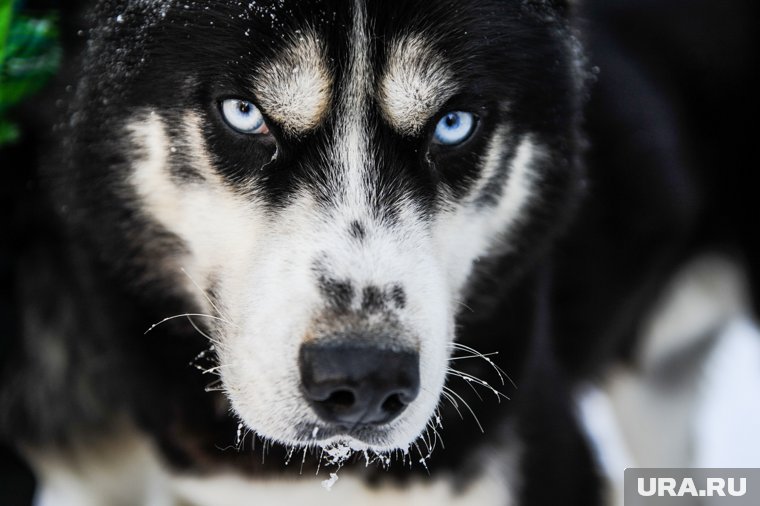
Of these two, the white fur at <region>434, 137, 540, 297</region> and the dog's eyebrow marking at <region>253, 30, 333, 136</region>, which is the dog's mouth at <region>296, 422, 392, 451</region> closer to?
the white fur at <region>434, 137, 540, 297</region>

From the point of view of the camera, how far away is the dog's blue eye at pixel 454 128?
133 cm

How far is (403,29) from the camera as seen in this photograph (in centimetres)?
126

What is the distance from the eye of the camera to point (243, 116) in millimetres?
1256

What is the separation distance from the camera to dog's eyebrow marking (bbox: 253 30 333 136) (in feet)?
4.00

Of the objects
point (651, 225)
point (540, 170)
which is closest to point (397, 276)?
point (540, 170)

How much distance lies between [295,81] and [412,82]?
0.17 meters

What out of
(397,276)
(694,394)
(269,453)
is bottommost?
(269,453)

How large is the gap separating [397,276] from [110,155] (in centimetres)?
54

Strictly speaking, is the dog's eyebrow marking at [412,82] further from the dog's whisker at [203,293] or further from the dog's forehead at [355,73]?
the dog's whisker at [203,293]

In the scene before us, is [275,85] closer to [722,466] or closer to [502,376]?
[502,376]

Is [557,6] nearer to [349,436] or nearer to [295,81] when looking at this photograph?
[295,81]

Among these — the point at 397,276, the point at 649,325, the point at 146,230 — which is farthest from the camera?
the point at 649,325

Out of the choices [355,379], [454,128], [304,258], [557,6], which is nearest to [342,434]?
[355,379]

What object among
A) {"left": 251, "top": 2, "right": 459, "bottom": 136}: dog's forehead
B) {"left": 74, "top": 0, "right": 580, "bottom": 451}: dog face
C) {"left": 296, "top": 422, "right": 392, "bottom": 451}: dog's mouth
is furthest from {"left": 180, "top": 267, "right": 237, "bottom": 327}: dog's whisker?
{"left": 251, "top": 2, "right": 459, "bottom": 136}: dog's forehead
